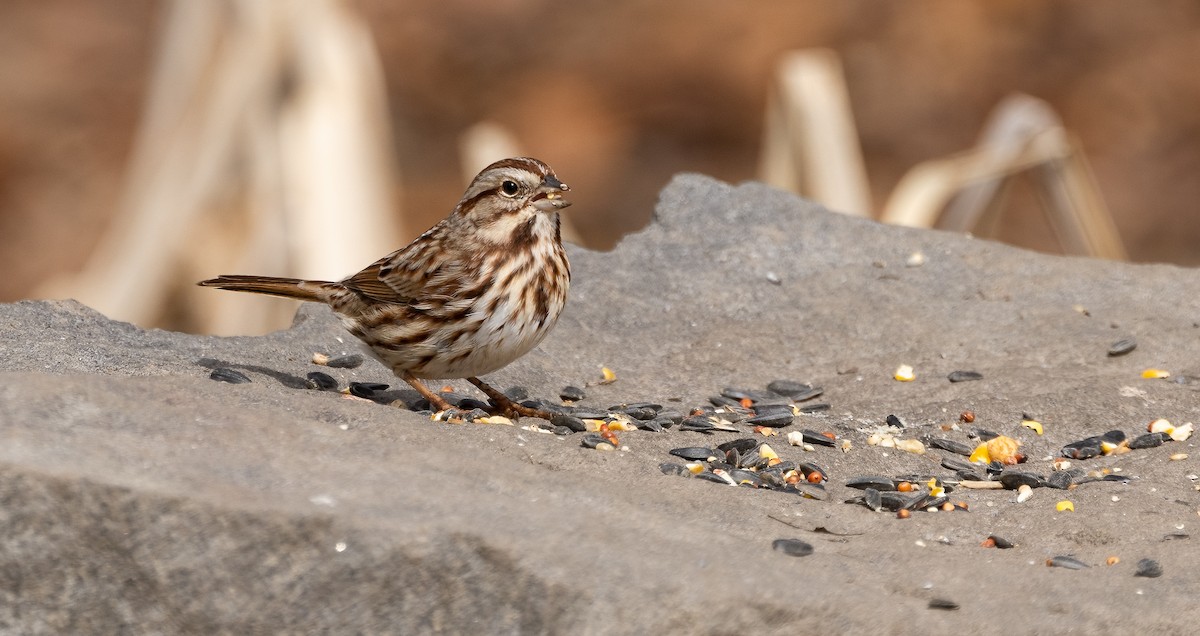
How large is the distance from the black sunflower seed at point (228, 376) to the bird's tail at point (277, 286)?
0.52m

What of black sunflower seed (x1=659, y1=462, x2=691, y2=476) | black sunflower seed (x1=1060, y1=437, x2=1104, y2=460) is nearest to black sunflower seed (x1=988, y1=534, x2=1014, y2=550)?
black sunflower seed (x1=659, y1=462, x2=691, y2=476)

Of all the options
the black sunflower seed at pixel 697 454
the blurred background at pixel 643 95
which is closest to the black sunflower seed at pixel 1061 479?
the black sunflower seed at pixel 697 454

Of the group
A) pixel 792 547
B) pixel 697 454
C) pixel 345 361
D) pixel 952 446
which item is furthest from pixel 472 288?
pixel 792 547

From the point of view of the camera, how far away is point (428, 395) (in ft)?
17.0

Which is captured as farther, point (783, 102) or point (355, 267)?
point (783, 102)

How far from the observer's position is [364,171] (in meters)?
8.14

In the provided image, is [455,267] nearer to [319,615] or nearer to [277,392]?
[277,392]

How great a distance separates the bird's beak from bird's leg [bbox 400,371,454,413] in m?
0.69

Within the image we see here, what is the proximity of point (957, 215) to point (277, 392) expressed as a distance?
5388 millimetres

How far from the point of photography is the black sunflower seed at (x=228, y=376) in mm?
A: 4850

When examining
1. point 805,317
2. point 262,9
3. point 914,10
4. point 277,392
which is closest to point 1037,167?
point 805,317

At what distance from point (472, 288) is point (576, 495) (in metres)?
1.45

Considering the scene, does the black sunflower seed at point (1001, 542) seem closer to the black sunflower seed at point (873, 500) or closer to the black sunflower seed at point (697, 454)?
the black sunflower seed at point (873, 500)

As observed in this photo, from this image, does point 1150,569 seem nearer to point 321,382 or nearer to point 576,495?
point 576,495
